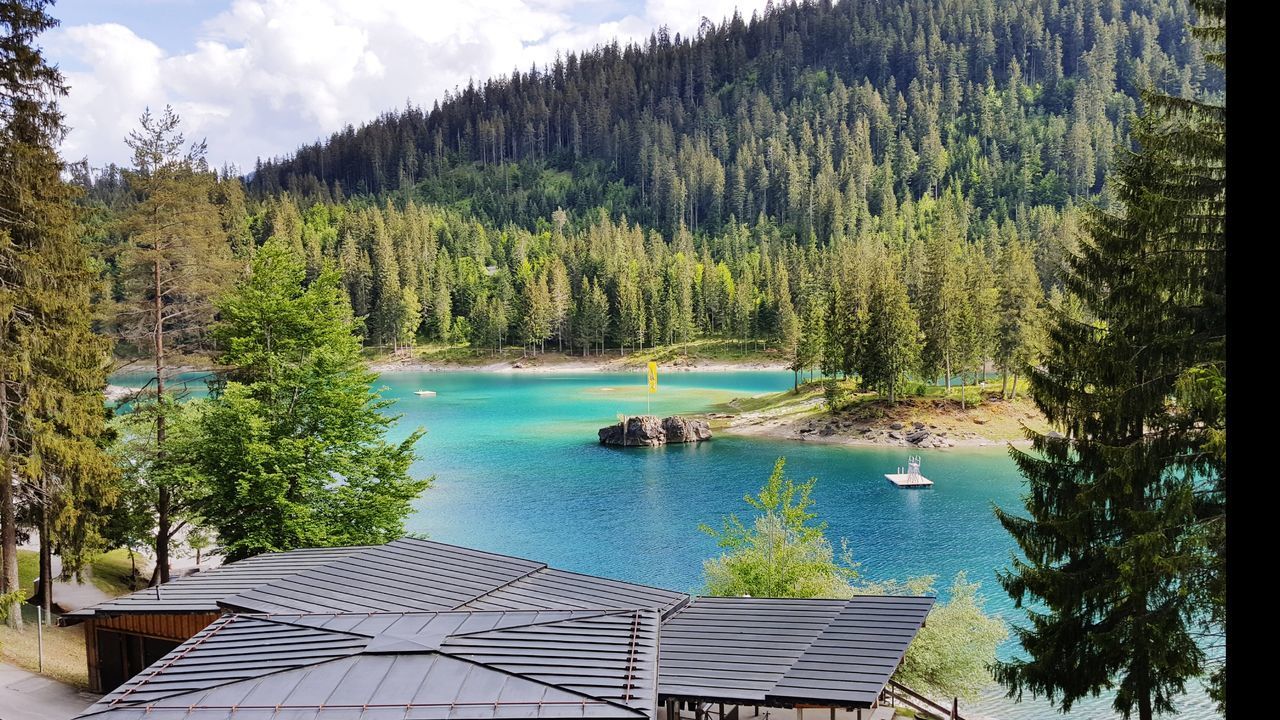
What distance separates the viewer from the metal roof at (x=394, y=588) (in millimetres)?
14891

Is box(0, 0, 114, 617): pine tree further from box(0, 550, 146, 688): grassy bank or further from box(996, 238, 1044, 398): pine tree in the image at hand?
box(996, 238, 1044, 398): pine tree

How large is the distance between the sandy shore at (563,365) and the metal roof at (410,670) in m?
79.2

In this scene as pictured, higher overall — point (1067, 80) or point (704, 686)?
point (1067, 80)

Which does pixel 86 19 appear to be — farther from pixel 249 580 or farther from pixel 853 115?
pixel 853 115

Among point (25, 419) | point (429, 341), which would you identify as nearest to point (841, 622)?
point (25, 419)

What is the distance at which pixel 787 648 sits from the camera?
13.4 metres

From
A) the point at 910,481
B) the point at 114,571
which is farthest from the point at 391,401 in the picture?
the point at 910,481

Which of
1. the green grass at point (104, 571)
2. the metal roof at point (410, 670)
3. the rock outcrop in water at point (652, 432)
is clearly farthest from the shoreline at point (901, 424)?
the metal roof at point (410, 670)

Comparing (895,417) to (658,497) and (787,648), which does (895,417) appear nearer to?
(658,497)

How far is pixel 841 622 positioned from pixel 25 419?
1866 cm

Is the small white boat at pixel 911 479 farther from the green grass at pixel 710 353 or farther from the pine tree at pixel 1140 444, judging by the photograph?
the green grass at pixel 710 353

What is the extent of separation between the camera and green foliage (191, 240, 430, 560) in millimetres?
22766

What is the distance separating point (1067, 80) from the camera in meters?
160
